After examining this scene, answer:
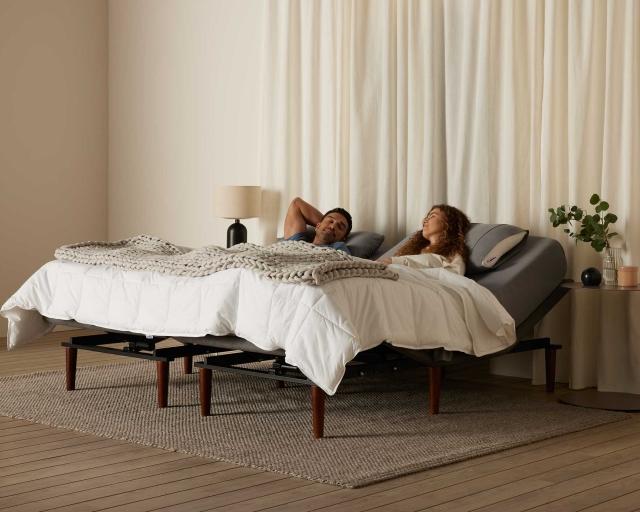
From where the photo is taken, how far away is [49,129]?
7438 millimetres

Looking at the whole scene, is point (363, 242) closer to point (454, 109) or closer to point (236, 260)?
point (454, 109)

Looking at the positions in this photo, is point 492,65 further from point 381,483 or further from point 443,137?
point 381,483

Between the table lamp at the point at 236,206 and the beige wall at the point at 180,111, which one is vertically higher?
the beige wall at the point at 180,111

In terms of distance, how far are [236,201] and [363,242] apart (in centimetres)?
119

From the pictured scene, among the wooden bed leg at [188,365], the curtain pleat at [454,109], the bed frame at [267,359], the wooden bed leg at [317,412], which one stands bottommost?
the wooden bed leg at [188,365]

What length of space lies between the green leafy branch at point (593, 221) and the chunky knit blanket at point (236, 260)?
4.17ft

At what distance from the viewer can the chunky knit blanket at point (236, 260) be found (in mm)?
3840

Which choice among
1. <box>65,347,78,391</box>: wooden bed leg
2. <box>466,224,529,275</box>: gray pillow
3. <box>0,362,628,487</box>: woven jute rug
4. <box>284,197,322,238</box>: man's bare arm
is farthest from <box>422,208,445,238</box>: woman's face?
<box>65,347,78,391</box>: wooden bed leg

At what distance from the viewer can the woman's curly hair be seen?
16.4ft

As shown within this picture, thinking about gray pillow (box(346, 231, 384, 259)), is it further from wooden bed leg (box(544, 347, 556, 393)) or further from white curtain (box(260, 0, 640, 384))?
wooden bed leg (box(544, 347, 556, 393))

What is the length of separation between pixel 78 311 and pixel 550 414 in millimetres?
2209

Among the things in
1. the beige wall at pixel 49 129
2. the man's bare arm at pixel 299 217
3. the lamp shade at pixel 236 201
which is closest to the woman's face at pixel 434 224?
the man's bare arm at pixel 299 217

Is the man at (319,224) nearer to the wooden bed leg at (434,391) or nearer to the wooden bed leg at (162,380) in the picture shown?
the wooden bed leg at (434,391)

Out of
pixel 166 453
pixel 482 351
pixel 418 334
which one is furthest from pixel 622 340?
pixel 166 453
